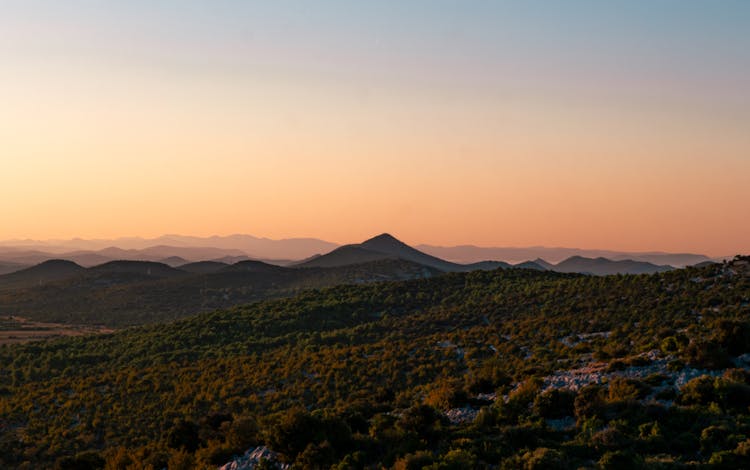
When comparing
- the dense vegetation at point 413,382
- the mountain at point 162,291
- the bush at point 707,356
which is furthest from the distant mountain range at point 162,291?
the bush at point 707,356

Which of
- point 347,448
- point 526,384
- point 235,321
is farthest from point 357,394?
point 235,321

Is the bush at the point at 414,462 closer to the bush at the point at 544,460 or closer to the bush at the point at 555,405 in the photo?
the bush at the point at 544,460

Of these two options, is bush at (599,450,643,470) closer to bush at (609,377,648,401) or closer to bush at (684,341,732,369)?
bush at (609,377,648,401)

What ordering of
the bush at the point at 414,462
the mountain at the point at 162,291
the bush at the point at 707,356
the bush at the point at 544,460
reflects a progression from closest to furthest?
the bush at the point at 544,460 < the bush at the point at 414,462 < the bush at the point at 707,356 < the mountain at the point at 162,291

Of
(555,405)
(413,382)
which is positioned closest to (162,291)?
(413,382)

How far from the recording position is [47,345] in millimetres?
62031

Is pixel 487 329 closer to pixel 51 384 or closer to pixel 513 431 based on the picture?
pixel 513 431

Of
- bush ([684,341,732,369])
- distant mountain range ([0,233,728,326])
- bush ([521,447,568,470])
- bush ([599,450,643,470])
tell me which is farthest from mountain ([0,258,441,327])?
bush ([599,450,643,470])

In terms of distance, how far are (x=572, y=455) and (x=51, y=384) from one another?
4247cm

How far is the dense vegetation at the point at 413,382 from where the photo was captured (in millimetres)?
15875

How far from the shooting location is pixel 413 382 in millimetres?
35344

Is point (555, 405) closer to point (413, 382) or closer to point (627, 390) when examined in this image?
point (627, 390)

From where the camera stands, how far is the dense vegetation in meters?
15.9

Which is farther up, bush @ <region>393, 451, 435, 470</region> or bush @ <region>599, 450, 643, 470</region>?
bush @ <region>599, 450, 643, 470</region>
